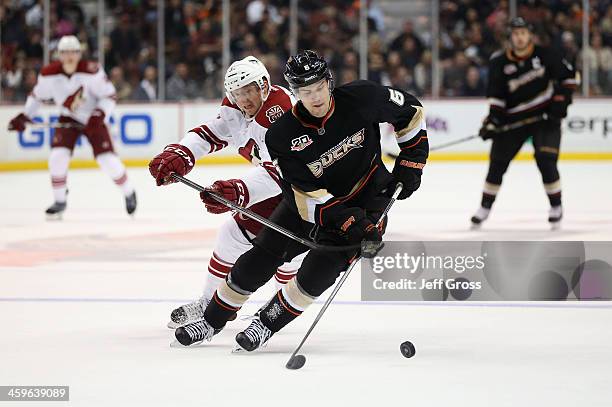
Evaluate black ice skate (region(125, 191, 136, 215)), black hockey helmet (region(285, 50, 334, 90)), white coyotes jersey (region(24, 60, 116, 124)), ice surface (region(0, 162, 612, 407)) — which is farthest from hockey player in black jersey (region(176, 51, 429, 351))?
white coyotes jersey (region(24, 60, 116, 124))

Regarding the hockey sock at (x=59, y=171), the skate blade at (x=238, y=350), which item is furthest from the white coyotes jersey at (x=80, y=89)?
the skate blade at (x=238, y=350)

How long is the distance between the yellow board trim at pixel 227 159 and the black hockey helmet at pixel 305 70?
28.1 feet

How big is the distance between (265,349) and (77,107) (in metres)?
5.25

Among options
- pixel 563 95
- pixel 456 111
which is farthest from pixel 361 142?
pixel 456 111

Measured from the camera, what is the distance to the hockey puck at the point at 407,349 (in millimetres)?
4117

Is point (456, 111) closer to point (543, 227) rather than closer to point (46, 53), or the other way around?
point (46, 53)

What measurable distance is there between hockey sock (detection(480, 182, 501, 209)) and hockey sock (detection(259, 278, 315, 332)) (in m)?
3.95

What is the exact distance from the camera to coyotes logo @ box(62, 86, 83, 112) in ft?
30.1

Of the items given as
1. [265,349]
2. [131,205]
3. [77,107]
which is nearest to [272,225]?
[265,349]

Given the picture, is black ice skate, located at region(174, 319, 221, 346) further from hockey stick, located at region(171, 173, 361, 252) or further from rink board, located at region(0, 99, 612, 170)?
rink board, located at region(0, 99, 612, 170)

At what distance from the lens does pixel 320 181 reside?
4129 millimetres

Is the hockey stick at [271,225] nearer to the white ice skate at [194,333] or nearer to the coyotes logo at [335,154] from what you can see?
the coyotes logo at [335,154]

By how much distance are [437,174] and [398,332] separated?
24.3ft

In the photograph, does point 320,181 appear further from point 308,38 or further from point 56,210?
point 308,38
